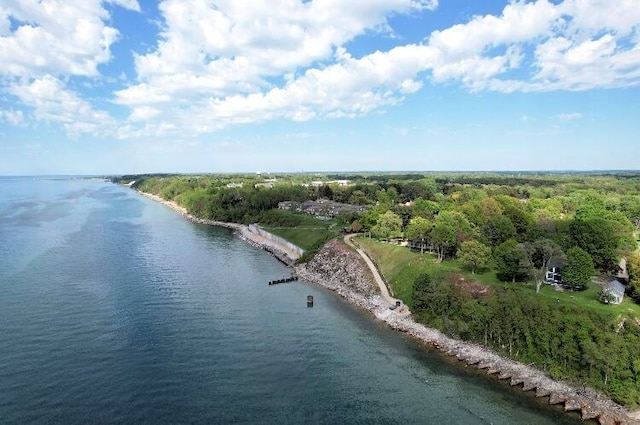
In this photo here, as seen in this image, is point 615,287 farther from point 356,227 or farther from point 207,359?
→ point 356,227

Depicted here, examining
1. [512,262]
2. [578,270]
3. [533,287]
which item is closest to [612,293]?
[578,270]

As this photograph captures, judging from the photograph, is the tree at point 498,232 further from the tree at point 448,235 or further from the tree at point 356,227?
the tree at point 356,227

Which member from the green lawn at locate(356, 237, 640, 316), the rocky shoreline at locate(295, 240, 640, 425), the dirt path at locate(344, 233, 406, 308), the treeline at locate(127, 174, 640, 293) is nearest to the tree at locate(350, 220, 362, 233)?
the treeline at locate(127, 174, 640, 293)

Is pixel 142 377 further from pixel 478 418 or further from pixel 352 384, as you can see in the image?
pixel 478 418

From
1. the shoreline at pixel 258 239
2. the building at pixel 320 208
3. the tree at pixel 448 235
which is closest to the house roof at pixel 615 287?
the tree at pixel 448 235

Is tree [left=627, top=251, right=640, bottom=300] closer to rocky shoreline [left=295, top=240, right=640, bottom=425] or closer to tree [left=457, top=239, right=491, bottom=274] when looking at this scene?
rocky shoreline [left=295, top=240, right=640, bottom=425]

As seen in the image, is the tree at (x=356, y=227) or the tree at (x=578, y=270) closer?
the tree at (x=578, y=270)

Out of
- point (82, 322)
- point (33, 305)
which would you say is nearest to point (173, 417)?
Result: point (82, 322)
